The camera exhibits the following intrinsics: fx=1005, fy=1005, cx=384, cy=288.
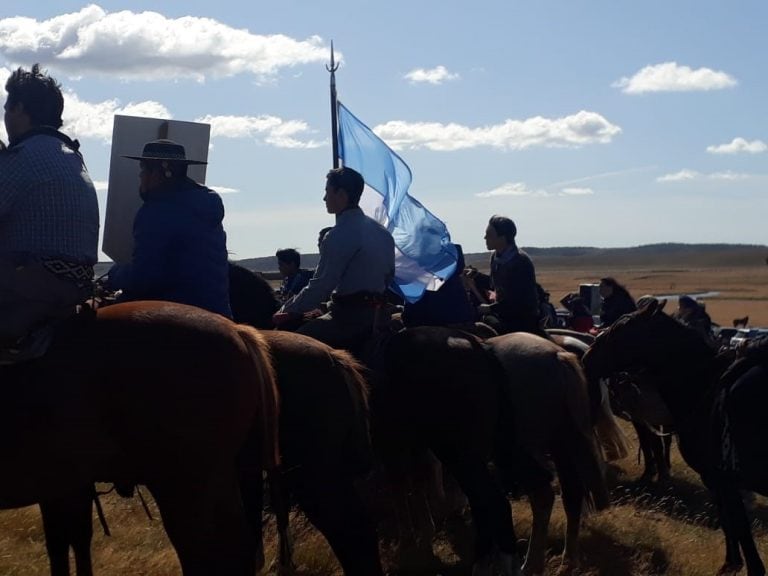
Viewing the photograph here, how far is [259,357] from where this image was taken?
4793 millimetres

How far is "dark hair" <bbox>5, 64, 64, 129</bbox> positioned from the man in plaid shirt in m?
0.12

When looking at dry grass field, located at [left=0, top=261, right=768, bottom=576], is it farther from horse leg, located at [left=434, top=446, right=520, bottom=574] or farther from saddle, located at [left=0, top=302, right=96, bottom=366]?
saddle, located at [left=0, top=302, right=96, bottom=366]

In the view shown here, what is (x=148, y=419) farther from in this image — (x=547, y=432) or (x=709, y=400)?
(x=709, y=400)

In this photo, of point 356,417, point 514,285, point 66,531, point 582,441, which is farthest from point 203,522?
point 514,285

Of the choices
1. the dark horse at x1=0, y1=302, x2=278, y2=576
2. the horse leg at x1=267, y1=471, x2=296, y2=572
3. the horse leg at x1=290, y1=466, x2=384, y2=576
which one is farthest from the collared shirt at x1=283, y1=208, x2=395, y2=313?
the dark horse at x1=0, y1=302, x2=278, y2=576

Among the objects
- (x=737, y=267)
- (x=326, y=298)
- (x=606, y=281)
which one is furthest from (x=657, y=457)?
(x=737, y=267)

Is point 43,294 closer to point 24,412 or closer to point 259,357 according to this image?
point 24,412

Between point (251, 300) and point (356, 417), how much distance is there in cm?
247

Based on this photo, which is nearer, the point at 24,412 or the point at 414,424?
the point at 24,412

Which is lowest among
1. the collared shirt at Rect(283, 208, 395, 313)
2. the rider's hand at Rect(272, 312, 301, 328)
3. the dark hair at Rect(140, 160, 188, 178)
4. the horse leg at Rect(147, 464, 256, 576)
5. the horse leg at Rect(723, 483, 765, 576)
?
the horse leg at Rect(723, 483, 765, 576)

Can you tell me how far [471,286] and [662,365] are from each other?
257cm

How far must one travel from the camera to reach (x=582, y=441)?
310 inches

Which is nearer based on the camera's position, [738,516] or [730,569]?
[738,516]

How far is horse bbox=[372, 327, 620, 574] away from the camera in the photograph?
6996 millimetres
